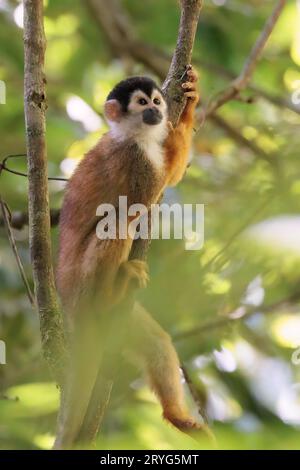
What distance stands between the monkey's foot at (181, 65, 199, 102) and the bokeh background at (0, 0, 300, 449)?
0.36 meters

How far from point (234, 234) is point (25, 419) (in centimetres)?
88

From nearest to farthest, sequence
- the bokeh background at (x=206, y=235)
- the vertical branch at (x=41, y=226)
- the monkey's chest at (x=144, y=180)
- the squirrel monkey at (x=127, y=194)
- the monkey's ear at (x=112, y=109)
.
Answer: the bokeh background at (x=206, y=235)
the vertical branch at (x=41, y=226)
the squirrel monkey at (x=127, y=194)
the monkey's chest at (x=144, y=180)
the monkey's ear at (x=112, y=109)

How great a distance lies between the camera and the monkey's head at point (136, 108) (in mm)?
3934

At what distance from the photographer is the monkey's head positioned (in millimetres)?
3934

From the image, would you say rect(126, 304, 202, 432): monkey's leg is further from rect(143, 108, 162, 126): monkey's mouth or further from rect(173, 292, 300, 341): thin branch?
rect(143, 108, 162, 126): monkey's mouth

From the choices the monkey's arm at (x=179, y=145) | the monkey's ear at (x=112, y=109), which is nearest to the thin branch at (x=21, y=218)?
the monkey's ear at (x=112, y=109)

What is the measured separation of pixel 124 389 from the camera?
339cm

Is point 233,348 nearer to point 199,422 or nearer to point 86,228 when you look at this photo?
point 199,422

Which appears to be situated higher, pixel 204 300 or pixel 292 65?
pixel 292 65

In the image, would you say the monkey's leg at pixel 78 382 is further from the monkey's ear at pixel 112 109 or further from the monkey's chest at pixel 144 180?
the monkey's ear at pixel 112 109

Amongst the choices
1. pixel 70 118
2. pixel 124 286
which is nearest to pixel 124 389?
pixel 124 286

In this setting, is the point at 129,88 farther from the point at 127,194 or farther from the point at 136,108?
the point at 127,194

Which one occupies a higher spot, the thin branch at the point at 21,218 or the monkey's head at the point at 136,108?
the monkey's head at the point at 136,108
